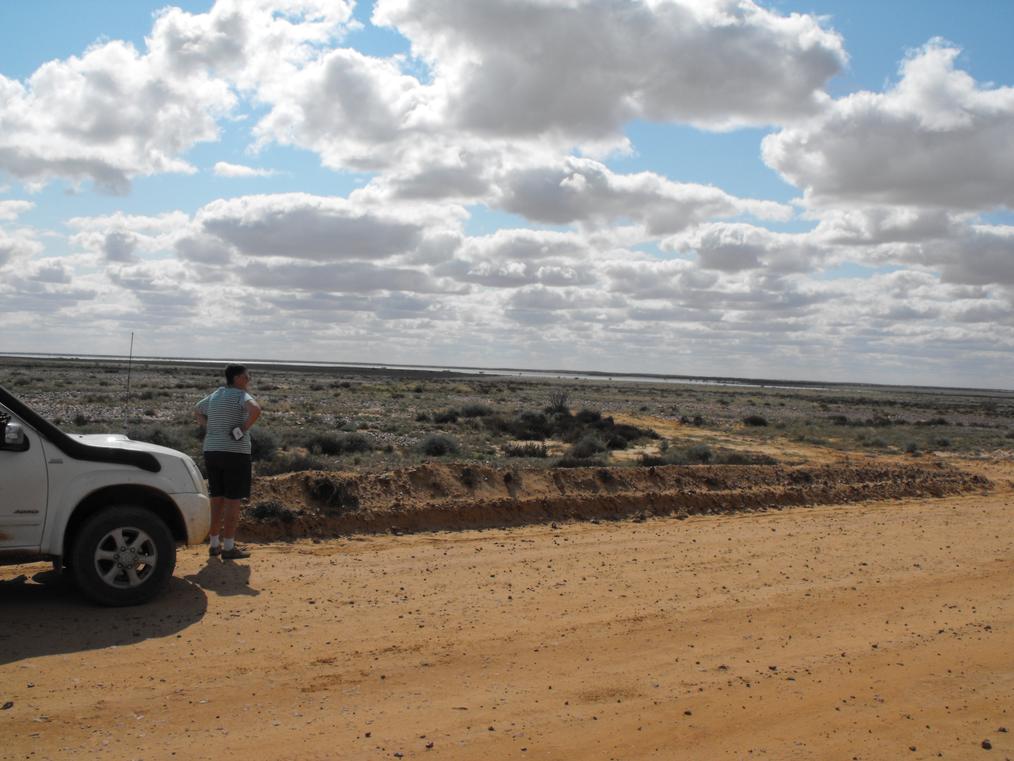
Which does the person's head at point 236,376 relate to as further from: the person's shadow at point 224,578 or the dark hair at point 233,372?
the person's shadow at point 224,578

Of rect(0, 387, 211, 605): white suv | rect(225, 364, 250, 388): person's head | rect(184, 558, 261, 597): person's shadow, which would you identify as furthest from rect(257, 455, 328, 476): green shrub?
rect(0, 387, 211, 605): white suv

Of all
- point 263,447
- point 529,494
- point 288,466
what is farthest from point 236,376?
point 263,447

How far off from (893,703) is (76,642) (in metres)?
5.49

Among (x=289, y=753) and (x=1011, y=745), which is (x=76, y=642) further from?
(x=1011, y=745)

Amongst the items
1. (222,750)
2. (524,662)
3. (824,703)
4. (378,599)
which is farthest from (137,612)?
(824,703)

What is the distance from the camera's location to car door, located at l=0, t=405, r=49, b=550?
6562 millimetres

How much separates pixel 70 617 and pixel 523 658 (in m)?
3.48

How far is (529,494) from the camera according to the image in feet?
41.3

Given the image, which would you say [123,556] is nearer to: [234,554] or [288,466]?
[234,554]

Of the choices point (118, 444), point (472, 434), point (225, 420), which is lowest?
point (472, 434)

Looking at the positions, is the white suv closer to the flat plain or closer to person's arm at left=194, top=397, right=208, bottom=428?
the flat plain

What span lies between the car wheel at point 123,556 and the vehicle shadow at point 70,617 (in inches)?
5.4

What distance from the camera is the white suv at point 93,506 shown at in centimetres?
663

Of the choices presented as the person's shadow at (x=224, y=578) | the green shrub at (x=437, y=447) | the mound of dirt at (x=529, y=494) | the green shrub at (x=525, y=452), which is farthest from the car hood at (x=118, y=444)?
the green shrub at (x=525, y=452)
